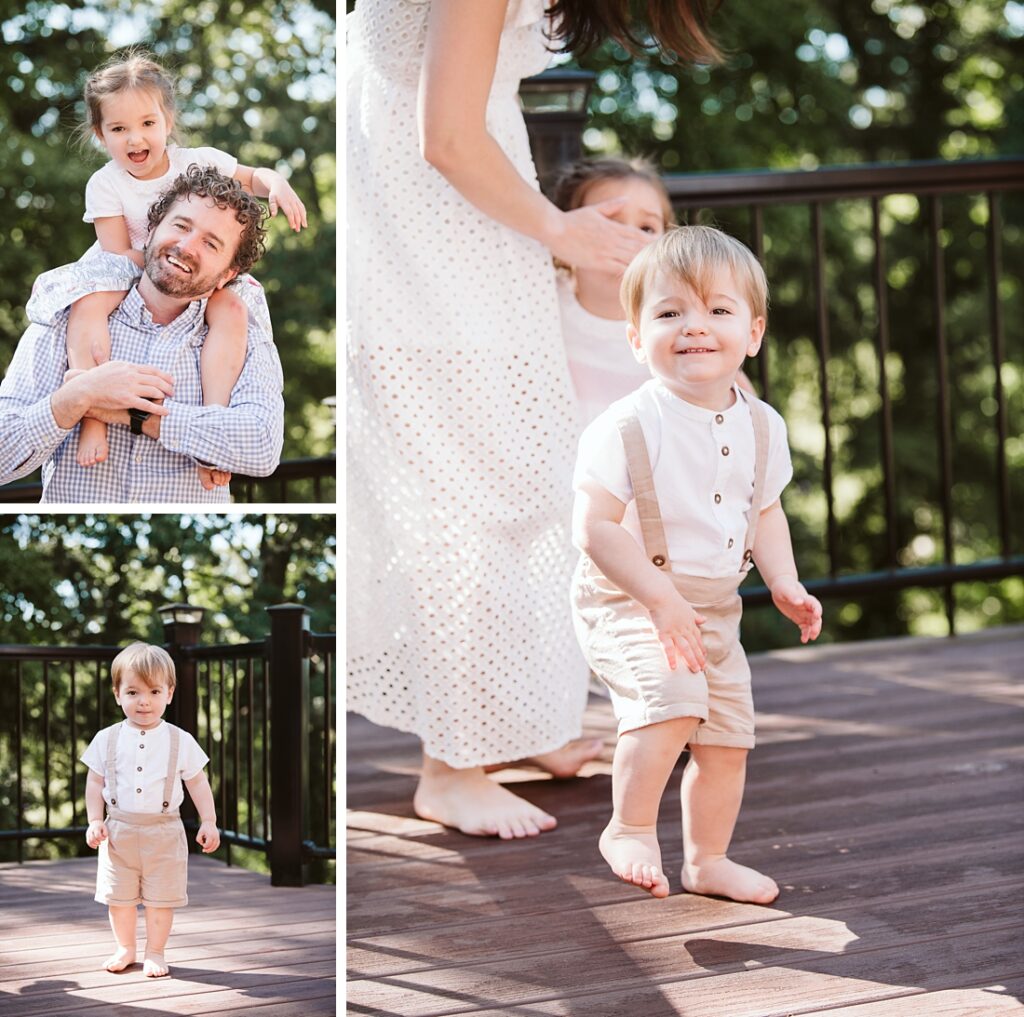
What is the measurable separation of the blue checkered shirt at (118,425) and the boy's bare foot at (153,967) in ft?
1.44

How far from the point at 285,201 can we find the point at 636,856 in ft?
2.59

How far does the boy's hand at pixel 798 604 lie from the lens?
1464 mm

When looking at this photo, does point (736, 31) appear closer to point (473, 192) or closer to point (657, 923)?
point (473, 192)

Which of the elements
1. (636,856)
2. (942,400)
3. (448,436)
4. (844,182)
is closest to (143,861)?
(636,856)

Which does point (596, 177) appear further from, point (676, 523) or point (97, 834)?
point (97, 834)

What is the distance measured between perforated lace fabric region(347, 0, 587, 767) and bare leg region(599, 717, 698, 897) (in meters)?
0.54

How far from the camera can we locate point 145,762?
125 centimetres

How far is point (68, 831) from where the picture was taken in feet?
4.25

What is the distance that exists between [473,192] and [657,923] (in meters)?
0.99

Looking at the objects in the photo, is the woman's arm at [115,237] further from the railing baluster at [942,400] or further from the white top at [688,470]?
the railing baluster at [942,400]

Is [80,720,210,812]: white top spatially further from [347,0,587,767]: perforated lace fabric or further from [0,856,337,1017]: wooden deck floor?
[347,0,587,767]: perforated lace fabric

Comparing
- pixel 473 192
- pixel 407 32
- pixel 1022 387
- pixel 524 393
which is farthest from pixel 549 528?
pixel 1022 387

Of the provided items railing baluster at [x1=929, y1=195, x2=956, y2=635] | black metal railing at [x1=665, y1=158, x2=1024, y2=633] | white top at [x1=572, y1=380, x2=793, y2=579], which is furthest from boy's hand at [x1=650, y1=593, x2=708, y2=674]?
railing baluster at [x1=929, y1=195, x2=956, y2=635]

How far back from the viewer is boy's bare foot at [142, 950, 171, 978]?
1.23 m
